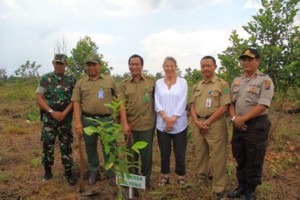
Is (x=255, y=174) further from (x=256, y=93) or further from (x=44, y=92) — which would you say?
(x=44, y=92)

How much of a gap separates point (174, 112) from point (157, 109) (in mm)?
209

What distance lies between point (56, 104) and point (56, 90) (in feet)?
0.61

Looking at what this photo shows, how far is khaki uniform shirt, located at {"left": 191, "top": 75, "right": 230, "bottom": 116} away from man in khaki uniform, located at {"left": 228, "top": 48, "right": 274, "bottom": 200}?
10cm

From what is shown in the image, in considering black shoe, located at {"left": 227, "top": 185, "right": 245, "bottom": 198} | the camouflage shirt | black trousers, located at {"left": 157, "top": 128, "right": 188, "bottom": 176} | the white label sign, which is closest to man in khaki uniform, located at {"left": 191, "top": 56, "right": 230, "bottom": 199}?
black shoe, located at {"left": 227, "top": 185, "right": 245, "bottom": 198}

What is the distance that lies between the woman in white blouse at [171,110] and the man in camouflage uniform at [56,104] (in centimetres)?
124

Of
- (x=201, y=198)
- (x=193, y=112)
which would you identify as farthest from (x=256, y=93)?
(x=201, y=198)

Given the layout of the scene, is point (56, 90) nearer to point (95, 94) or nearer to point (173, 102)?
point (95, 94)

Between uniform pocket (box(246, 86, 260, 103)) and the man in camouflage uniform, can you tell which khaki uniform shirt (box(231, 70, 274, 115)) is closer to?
uniform pocket (box(246, 86, 260, 103))

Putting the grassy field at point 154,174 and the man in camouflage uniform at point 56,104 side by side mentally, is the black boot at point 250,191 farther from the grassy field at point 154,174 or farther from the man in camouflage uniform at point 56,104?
the man in camouflage uniform at point 56,104

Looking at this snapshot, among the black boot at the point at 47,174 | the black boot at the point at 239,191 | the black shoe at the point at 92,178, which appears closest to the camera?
the black boot at the point at 239,191

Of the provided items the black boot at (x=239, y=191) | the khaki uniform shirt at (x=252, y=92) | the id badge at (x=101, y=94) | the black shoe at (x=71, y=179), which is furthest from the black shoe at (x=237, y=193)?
the black shoe at (x=71, y=179)

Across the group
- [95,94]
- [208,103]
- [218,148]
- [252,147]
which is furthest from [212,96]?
[95,94]

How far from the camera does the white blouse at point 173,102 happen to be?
396 cm

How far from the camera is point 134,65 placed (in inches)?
158
